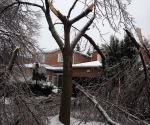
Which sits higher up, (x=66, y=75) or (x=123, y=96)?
(x=66, y=75)

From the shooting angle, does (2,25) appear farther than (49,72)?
No

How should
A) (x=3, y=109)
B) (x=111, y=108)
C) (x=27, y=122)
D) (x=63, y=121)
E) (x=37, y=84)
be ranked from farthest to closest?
1. (x=37, y=84)
2. (x=63, y=121)
3. (x=111, y=108)
4. (x=27, y=122)
5. (x=3, y=109)

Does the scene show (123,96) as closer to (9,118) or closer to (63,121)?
(63,121)

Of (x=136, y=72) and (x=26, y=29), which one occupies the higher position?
(x=26, y=29)

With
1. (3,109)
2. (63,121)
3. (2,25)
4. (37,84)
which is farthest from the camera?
(37,84)

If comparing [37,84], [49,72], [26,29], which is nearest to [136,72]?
[26,29]

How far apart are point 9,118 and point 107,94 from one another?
77.9 inches

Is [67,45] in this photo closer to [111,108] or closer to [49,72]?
[111,108]

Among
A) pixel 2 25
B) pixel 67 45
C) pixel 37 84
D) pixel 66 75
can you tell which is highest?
pixel 2 25

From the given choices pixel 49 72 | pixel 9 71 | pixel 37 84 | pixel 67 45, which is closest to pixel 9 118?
pixel 9 71

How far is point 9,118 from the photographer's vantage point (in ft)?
10.0

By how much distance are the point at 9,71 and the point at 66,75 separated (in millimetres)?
1357

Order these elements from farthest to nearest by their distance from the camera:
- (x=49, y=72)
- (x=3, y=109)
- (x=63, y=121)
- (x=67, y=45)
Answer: (x=49, y=72), (x=67, y=45), (x=63, y=121), (x=3, y=109)

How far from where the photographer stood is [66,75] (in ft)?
13.8
